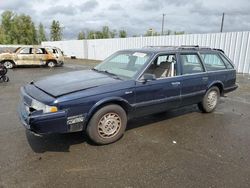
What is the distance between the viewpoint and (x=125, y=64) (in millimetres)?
4555

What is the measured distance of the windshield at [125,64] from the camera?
4.20 meters

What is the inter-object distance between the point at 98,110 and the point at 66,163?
96cm

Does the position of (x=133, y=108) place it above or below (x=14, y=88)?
above

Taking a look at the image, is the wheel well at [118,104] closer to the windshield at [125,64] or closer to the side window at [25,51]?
the windshield at [125,64]

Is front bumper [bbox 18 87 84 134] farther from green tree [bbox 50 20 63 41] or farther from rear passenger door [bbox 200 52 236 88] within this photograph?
green tree [bbox 50 20 63 41]

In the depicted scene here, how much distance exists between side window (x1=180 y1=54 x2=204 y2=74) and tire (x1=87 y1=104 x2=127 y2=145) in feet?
6.30

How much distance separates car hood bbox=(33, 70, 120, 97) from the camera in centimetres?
337

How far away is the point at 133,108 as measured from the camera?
3.96 meters

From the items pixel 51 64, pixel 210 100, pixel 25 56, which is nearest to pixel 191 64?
pixel 210 100

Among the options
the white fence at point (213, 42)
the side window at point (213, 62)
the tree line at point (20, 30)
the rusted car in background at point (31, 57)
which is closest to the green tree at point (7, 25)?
the tree line at point (20, 30)

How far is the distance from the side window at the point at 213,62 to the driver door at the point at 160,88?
1.14 m

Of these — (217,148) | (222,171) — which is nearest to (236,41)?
(217,148)

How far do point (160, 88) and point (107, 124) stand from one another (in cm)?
132

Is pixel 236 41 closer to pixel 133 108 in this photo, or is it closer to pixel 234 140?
pixel 234 140
